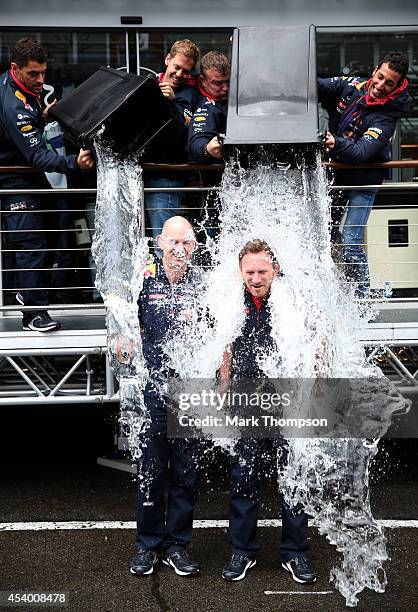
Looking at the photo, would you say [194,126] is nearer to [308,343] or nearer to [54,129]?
[308,343]

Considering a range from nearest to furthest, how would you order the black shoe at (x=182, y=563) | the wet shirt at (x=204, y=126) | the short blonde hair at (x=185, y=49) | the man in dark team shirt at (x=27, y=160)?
the black shoe at (x=182, y=563)
the wet shirt at (x=204, y=126)
the man in dark team shirt at (x=27, y=160)
the short blonde hair at (x=185, y=49)

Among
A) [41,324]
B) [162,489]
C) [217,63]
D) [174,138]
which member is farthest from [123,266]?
[217,63]

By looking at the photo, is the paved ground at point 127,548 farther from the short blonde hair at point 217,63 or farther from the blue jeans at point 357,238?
the short blonde hair at point 217,63

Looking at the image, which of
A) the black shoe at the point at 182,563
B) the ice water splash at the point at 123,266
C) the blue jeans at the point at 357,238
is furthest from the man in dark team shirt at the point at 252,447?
the blue jeans at the point at 357,238

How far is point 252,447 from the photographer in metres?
3.98

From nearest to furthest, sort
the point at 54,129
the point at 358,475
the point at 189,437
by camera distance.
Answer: the point at 189,437 < the point at 358,475 < the point at 54,129

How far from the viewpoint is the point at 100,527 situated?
4.81 m

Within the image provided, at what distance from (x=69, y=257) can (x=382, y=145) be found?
7.80ft

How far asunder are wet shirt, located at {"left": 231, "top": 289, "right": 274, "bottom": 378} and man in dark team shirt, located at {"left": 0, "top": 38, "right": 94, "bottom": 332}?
145cm

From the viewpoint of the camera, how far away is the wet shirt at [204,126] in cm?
480

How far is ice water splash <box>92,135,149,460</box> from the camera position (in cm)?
413

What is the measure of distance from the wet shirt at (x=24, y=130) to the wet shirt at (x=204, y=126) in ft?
2.18

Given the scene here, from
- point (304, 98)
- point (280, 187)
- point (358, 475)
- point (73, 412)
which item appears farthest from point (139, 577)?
point (73, 412)

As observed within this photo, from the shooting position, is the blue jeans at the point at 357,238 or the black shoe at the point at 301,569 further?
the blue jeans at the point at 357,238
